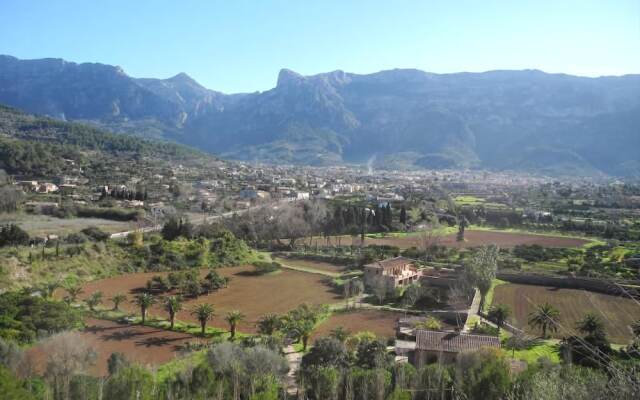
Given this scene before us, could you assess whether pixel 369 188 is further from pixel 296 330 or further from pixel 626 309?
pixel 296 330

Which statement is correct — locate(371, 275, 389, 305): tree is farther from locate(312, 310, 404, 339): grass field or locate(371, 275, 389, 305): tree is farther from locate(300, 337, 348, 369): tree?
locate(300, 337, 348, 369): tree

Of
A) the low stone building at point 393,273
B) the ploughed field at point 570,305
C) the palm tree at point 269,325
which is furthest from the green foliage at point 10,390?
the low stone building at point 393,273

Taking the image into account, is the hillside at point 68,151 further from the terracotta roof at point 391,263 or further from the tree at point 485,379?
the tree at point 485,379

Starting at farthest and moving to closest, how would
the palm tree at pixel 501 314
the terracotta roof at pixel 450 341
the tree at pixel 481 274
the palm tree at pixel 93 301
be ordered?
the tree at pixel 481 274 → the palm tree at pixel 93 301 → the palm tree at pixel 501 314 → the terracotta roof at pixel 450 341

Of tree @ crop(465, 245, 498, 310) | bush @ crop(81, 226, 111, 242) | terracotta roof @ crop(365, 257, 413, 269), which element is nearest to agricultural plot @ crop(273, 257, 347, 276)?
terracotta roof @ crop(365, 257, 413, 269)

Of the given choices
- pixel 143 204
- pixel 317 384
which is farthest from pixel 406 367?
pixel 143 204

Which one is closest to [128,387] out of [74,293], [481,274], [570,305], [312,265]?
[74,293]
